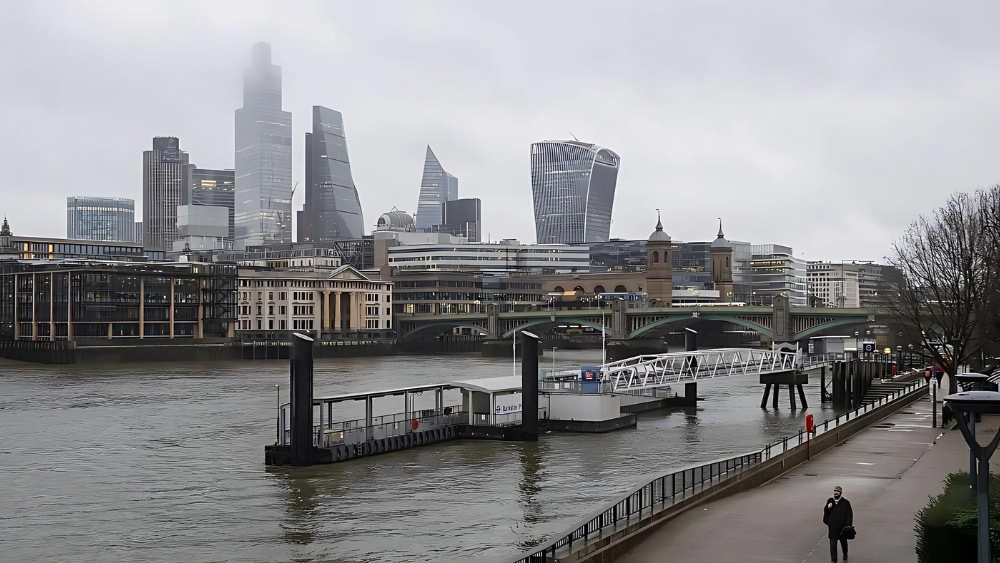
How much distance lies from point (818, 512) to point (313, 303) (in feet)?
473

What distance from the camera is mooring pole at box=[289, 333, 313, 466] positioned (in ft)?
141

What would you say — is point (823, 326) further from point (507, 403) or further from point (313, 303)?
point (507, 403)

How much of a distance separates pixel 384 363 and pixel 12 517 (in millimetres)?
93582

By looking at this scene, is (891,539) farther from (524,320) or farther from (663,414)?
(524,320)

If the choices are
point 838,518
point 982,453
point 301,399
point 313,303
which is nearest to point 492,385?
point 301,399

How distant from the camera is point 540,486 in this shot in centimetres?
4081

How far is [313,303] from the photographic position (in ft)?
548

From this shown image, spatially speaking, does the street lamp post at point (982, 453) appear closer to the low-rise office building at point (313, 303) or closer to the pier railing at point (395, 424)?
the pier railing at point (395, 424)

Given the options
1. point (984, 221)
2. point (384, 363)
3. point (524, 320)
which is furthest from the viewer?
point (524, 320)

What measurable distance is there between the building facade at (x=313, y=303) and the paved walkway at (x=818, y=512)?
126 m

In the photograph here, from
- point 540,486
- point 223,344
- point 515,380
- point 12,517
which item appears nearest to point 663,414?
point 515,380

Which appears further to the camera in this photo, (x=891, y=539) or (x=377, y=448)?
Answer: (x=377, y=448)

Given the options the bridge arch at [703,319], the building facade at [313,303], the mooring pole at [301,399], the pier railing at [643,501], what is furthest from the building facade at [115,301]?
the pier railing at [643,501]

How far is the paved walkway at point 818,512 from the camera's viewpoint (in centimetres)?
2311
